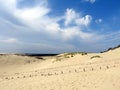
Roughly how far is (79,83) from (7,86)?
6.13 metres

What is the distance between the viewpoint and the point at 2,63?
43094mm

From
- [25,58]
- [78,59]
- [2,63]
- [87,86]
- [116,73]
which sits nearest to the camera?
[87,86]

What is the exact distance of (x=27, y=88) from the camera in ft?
61.0

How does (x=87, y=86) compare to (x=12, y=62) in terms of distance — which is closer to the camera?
(x=87, y=86)

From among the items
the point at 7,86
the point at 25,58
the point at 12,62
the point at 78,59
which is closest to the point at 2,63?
the point at 12,62

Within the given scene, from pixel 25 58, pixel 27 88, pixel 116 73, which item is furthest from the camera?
pixel 25 58

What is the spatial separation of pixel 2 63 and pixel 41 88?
26.3m

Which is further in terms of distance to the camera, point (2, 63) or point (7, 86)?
point (2, 63)

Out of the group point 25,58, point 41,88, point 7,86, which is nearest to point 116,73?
point 41,88

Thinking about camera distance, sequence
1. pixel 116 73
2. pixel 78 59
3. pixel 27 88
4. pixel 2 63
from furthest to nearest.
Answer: pixel 2 63 < pixel 78 59 < pixel 116 73 < pixel 27 88

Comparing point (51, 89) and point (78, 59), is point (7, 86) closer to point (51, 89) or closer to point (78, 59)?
point (51, 89)

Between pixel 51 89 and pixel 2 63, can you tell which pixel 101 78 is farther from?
pixel 2 63

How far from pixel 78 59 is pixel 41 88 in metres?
20.1

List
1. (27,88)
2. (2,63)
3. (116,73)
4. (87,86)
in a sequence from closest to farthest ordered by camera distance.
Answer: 1. (87,86)
2. (27,88)
3. (116,73)
4. (2,63)
